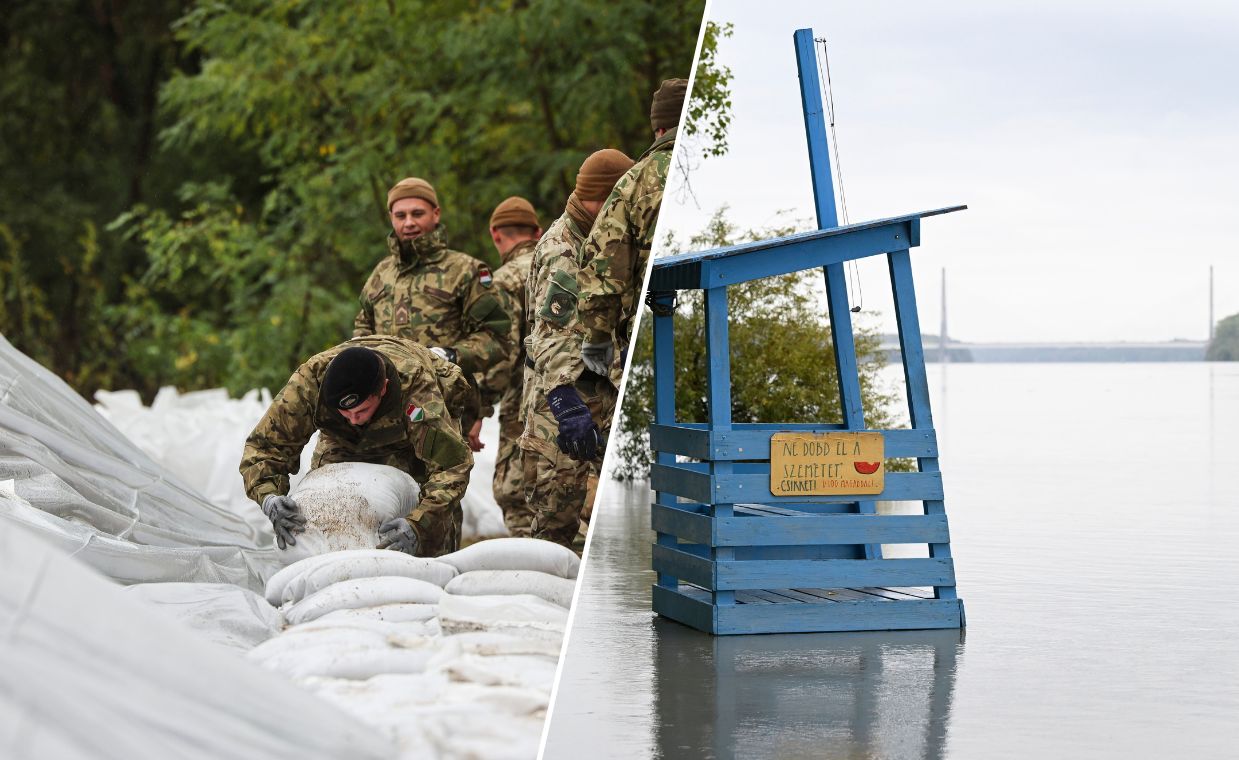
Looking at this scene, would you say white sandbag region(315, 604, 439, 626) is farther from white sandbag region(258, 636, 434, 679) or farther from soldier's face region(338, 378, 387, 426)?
soldier's face region(338, 378, 387, 426)

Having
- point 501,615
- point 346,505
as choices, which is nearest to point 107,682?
point 501,615

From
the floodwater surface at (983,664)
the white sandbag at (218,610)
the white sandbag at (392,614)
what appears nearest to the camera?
the white sandbag at (218,610)

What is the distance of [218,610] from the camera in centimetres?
262

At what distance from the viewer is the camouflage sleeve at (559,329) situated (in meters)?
5.29

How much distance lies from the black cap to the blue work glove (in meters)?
0.77

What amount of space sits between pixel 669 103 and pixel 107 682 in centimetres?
329

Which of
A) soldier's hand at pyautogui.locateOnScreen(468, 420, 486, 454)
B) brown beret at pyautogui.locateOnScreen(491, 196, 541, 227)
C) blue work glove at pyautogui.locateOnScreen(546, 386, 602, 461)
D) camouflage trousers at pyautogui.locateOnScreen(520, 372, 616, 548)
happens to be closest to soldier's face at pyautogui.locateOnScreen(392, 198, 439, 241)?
soldier's hand at pyautogui.locateOnScreen(468, 420, 486, 454)

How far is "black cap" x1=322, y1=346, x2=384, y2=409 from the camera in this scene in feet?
14.6

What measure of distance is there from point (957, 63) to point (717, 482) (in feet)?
68.7

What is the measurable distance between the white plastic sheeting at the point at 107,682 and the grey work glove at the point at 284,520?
2.23 metres

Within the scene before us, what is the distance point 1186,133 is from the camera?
28172 mm

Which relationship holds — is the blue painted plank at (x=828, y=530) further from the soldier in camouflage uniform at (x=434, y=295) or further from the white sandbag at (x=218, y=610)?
the white sandbag at (x=218, y=610)

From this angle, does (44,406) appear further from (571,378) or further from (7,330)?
(7,330)

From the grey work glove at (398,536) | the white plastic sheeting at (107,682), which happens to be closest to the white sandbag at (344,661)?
the white plastic sheeting at (107,682)
